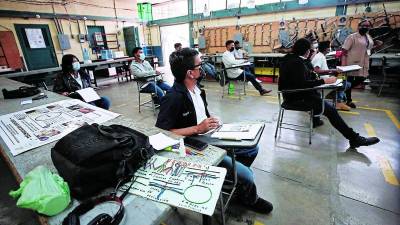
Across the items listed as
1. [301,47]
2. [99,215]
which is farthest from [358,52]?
[99,215]

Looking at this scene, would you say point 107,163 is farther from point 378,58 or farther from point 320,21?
point 320,21

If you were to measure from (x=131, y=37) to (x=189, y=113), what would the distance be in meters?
10.1

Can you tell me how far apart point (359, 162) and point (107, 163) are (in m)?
2.72

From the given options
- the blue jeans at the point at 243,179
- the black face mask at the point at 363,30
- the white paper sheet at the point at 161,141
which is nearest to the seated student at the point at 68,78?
the white paper sheet at the point at 161,141

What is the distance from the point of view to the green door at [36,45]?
24.6 feet

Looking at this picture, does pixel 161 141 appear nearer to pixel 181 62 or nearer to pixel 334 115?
pixel 181 62

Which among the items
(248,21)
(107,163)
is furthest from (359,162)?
(248,21)

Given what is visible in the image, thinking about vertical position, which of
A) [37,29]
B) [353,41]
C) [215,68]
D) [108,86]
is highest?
[37,29]

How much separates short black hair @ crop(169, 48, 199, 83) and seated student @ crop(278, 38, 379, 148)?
159 cm

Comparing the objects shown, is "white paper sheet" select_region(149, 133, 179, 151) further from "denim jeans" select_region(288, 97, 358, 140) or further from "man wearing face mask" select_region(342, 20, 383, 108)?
"man wearing face mask" select_region(342, 20, 383, 108)

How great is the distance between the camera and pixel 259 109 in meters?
4.34

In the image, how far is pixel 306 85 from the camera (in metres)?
2.61

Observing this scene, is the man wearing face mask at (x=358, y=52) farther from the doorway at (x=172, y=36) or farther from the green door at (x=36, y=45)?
the green door at (x=36, y=45)

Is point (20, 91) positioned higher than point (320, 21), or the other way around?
point (320, 21)
